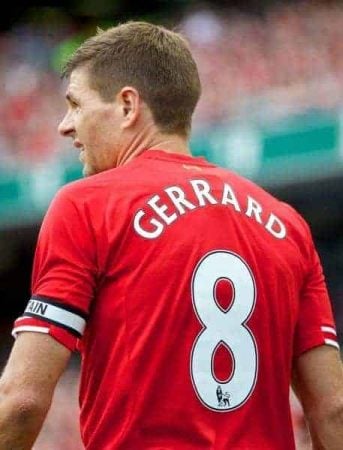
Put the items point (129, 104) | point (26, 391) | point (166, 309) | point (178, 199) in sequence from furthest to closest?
point (129, 104), point (178, 199), point (166, 309), point (26, 391)

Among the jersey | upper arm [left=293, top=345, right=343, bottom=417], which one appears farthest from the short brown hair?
upper arm [left=293, top=345, right=343, bottom=417]

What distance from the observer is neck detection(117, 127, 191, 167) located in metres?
3.00

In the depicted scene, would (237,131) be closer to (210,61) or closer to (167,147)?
(210,61)

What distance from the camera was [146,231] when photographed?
2.81 m

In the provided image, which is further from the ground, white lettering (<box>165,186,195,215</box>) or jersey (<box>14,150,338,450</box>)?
white lettering (<box>165,186,195,215</box>)

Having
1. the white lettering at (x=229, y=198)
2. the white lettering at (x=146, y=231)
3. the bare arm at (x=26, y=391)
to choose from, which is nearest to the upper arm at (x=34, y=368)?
the bare arm at (x=26, y=391)

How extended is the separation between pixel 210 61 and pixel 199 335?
8042 millimetres

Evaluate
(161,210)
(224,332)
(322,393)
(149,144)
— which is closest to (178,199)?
(161,210)

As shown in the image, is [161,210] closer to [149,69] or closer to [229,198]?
[229,198]

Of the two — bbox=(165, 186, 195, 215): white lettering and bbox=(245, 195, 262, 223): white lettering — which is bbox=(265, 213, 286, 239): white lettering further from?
bbox=(165, 186, 195, 215): white lettering

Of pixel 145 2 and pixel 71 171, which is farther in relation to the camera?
pixel 145 2

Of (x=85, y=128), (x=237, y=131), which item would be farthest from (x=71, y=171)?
(x=85, y=128)

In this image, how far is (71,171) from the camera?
1052cm

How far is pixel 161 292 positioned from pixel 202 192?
0.87 ft
